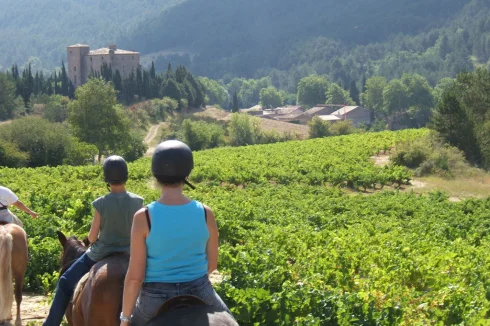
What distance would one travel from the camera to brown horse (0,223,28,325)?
8.93 meters

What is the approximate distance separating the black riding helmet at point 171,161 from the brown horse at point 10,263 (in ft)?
14.7

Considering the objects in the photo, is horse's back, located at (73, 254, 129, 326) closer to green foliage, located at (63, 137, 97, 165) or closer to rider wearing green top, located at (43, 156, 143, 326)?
rider wearing green top, located at (43, 156, 143, 326)

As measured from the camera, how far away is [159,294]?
202 inches

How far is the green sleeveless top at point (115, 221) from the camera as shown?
7.05m

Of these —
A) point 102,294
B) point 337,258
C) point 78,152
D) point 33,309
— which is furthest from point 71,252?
point 78,152

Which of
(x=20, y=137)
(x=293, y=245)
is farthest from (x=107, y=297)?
(x=20, y=137)

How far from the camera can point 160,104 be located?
362 feet

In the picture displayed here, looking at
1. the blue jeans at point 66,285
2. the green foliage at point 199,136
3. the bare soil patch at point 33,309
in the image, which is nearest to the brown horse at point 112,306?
the blue jeans at point 66,285

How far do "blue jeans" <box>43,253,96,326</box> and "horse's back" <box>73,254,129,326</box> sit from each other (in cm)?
64

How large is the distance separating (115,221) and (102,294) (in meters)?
0.94

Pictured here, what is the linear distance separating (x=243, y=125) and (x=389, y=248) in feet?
277

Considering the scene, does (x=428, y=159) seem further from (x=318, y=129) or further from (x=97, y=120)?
(x=318, y=129)

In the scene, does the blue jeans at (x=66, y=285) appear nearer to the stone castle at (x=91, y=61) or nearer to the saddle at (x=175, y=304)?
the saddle at (x=175, y=304)

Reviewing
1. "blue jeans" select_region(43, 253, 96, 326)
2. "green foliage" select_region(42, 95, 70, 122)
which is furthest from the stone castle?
"blue jeans" select_region(43, 253, 96, 326)
